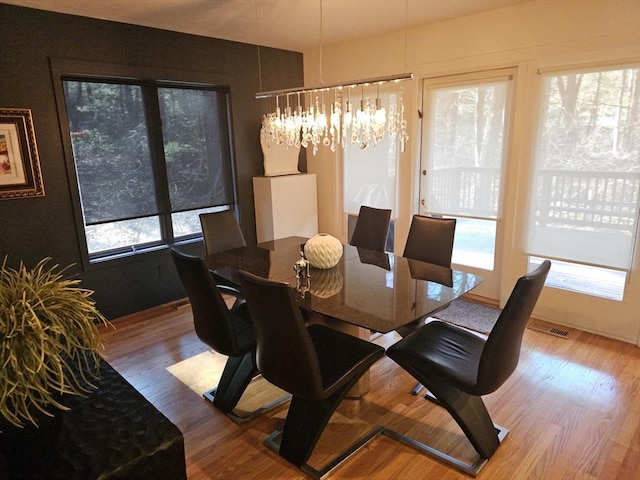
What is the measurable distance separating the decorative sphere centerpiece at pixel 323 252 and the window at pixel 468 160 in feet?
6.12

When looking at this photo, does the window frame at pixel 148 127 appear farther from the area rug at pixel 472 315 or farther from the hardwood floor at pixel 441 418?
the area rug at pixel 472 315

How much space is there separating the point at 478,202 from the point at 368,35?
2.02 m

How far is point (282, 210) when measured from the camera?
4.69m

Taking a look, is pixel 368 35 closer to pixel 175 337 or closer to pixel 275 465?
pixel 175 337

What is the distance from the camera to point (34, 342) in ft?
2.98

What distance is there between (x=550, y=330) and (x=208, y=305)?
9.11 ft

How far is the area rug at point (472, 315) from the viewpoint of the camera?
352 centimetres

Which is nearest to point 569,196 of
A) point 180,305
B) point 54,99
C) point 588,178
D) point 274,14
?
point 588,178

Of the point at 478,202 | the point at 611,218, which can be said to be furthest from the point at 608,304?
the point at 478,202

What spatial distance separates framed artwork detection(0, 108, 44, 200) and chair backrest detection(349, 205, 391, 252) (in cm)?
258

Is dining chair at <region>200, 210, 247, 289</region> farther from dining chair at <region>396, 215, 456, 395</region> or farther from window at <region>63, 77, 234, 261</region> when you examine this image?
dining chair at <region>396, 215, 456, 395</region>

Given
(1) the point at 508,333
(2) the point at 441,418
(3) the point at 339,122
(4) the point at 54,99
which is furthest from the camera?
(4) the point at 54,99

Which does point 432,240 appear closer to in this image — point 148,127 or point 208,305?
point 208,305

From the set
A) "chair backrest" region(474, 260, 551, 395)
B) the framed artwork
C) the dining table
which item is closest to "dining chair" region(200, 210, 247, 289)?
the dining table
